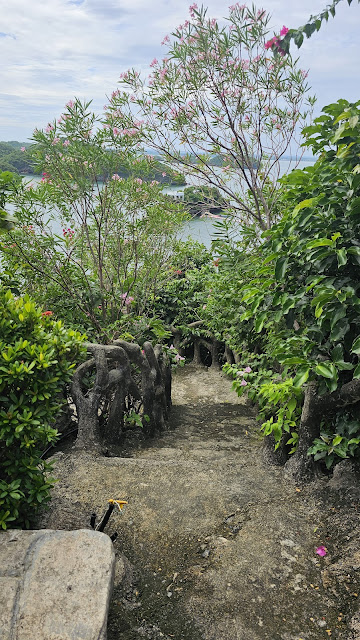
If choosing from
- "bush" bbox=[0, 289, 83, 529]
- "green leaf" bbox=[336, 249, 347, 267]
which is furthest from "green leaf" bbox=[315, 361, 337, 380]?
"bush" bbox=[0, 289, 83, 529]

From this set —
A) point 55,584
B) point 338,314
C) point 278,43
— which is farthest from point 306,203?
point 55,584

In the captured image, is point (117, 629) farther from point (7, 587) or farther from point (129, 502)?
point (129, 502)

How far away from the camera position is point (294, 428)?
13.6ft

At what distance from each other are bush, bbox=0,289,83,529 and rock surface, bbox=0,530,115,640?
0.68 ft

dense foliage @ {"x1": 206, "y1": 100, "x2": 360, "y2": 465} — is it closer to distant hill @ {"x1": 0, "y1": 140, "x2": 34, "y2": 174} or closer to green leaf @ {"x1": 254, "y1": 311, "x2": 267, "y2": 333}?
green leaf @ {"x1": 254, "y1": 311, "x2": 267, "y2": 333}

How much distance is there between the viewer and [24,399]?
8.82 feet

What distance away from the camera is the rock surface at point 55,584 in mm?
2078

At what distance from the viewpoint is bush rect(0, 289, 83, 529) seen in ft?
8.49

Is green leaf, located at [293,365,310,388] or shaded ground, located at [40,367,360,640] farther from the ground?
green leaf, located at [293,365,310,388]

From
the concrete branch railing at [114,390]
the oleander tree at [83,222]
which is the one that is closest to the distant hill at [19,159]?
the oleander tree at [83,222]

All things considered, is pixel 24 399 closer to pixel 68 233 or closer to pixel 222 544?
pixel 222 544

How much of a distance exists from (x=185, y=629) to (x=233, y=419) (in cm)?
375

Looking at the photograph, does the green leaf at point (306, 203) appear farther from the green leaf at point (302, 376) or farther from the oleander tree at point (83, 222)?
the oleander tree at point (83, 222)

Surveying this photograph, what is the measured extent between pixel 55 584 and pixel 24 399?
94 cm
